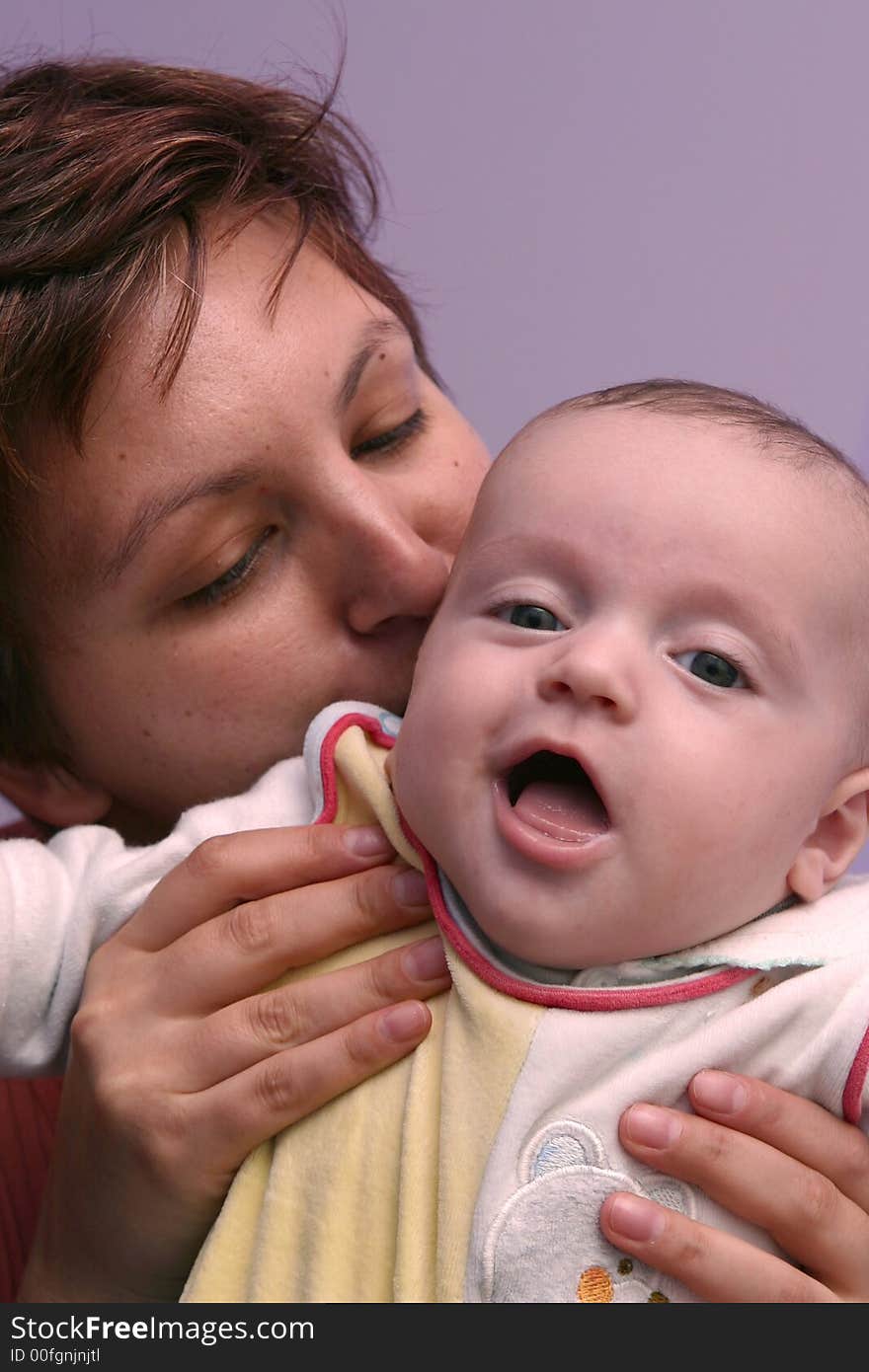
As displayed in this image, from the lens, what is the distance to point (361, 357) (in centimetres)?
153

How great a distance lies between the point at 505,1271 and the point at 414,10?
2427 millimetres

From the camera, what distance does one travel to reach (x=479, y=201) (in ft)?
9.29

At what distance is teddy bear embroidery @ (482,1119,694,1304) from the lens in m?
1.08

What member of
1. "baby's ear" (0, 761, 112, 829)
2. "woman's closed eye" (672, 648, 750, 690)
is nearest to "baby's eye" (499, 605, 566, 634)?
"woman's closed eye" (672, 648, 750, 690)

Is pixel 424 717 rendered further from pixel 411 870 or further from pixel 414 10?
pixel 414 10

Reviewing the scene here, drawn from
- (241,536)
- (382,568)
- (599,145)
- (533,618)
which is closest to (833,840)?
(533,618)

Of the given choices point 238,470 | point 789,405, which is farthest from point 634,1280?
point 789,405

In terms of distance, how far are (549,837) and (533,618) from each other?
0.20 metres

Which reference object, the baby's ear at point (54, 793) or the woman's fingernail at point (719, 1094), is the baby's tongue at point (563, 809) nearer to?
the woman's fingernail at point (719, 1094)

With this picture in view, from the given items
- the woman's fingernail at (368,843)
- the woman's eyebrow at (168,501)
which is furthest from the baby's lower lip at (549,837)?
the woman's eyebrow at (168,501)

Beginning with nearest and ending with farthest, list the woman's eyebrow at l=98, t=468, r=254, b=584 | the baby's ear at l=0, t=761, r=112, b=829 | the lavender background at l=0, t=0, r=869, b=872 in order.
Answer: the woman's eyebrow at l=98, t=468, r=254, b=584
the baby's ear at l=0, t=761, r=112, b=829
the lavender background at l=0, t=0, r=869, b=872

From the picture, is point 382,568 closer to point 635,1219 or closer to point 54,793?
point 54,793

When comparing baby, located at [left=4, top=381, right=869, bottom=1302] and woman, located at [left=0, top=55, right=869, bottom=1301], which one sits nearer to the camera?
baby, located at [left=4, top=381, right=869, bottom=1302]

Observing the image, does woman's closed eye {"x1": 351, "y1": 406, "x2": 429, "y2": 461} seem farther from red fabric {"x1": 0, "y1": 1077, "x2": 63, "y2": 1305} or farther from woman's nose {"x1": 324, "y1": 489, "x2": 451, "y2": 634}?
red fabric {"x1": 0, "y1": 1077, "x2": 63, "y2": 1305}
